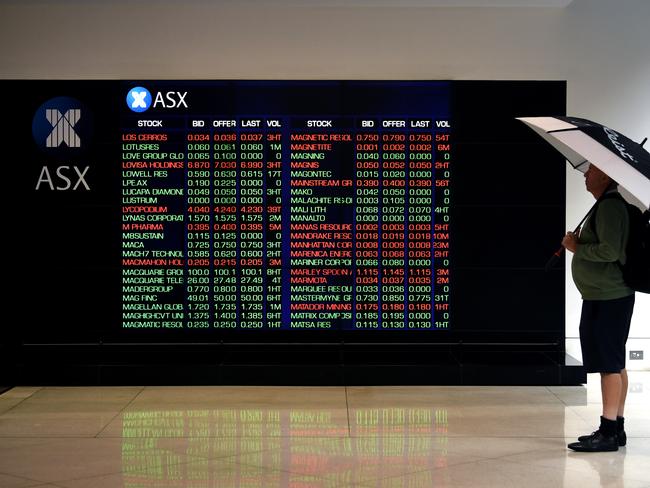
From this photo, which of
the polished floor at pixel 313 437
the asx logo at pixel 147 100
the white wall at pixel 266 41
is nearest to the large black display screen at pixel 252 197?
the asx logo at pixel 147 100

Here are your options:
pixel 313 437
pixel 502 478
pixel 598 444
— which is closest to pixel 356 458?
pixel 313 437

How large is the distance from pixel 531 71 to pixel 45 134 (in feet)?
11.4

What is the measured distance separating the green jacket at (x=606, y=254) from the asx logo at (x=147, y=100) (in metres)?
3.14

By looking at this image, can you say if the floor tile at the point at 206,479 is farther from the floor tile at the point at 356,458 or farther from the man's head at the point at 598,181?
the man's head at the point at 598,181

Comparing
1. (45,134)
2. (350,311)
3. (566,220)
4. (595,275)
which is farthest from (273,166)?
(595,275)

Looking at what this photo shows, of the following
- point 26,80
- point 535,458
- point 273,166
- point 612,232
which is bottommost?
point 535,458

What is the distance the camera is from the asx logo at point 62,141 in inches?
245

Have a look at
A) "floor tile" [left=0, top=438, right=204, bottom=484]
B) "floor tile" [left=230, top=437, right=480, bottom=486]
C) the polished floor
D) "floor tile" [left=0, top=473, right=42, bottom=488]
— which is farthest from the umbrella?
"floor tile" [left=0, top=473, right=42, bottom=488]

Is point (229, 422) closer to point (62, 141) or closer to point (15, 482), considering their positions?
point (15, 482)

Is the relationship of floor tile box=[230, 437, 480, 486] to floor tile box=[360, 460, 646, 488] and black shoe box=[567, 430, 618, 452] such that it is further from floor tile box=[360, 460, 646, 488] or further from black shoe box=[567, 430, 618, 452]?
black shoe box=[567, 430, 618, 452]

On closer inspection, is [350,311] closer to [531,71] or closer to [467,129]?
[467,129]

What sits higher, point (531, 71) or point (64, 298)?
point (531, 71)

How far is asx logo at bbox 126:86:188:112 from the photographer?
6.21 m

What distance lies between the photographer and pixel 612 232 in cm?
421
